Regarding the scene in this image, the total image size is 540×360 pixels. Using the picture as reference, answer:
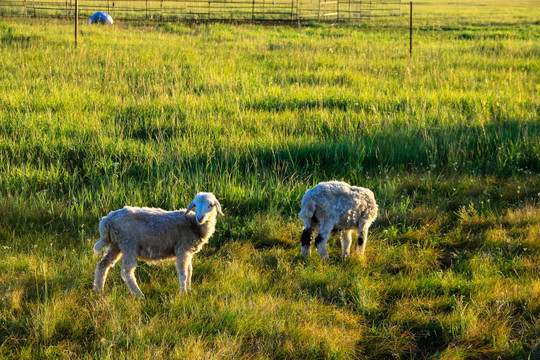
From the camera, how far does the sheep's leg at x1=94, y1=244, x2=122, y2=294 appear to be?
4258 mm

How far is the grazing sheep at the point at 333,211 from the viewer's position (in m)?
4.79

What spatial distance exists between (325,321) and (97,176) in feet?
13.7

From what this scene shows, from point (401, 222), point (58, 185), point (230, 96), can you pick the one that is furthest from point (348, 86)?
point (58, 185)

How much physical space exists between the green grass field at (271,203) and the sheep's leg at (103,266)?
0.11 meters

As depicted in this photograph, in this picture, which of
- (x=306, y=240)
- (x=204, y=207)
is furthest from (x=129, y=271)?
(x=306, y=240)

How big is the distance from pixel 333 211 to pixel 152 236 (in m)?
1.66

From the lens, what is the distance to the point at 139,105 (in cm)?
984

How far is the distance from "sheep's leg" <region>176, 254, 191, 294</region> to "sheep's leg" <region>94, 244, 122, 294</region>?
53 cm

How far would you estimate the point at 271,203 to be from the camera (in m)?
6.02

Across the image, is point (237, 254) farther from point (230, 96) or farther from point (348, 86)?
point (348, 86)

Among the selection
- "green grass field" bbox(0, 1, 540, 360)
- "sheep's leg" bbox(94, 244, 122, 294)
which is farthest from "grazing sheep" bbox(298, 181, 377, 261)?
"sheep's leg" bbox(94, 244, 122, 294)

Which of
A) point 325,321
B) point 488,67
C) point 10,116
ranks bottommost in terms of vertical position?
point 325,321

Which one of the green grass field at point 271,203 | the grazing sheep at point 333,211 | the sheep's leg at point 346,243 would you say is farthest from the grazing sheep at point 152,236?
the sheep's leg at point 346,243

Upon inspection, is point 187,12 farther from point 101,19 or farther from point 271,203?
point 271,203
